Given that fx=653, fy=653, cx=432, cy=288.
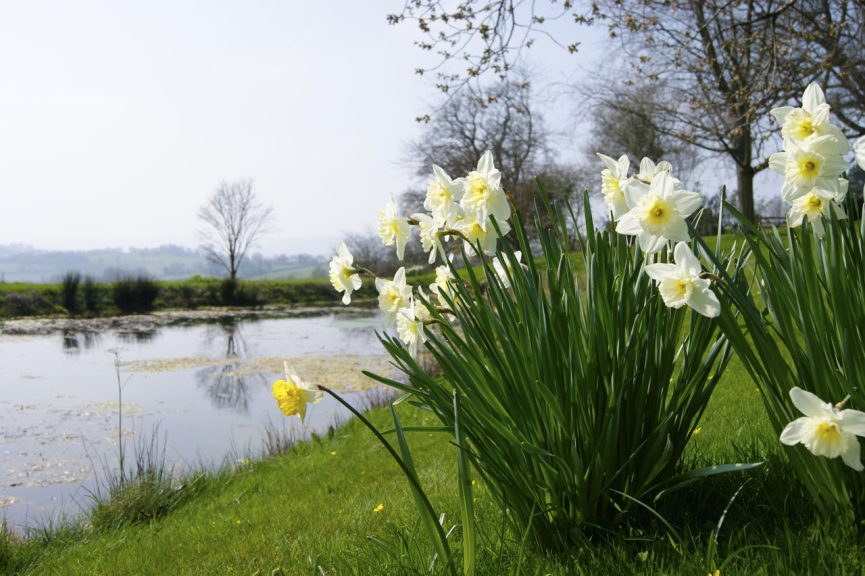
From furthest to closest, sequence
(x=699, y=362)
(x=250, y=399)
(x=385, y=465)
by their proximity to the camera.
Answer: (x=250, y=399), (x=385, y=465), (x=699, y=362)

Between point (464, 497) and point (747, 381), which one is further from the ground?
point (464, 497)

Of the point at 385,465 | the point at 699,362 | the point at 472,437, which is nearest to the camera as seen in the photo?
the point at 472,437

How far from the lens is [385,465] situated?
14.6ft

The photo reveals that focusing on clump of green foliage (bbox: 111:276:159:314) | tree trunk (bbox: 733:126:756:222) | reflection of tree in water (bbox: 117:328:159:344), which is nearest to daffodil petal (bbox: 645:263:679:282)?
tree trunk (bbox: 733:126:756:222)

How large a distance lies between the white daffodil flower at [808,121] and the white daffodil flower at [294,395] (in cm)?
130

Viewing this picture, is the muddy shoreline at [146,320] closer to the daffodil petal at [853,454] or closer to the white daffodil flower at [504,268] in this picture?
the white daffodil flower at [504,268]

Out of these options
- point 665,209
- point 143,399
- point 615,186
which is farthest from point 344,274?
point 143,399

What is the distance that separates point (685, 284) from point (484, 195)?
23.0 inches

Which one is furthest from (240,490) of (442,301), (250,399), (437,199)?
(250,399)

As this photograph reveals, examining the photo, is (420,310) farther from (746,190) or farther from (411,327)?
(746,190)

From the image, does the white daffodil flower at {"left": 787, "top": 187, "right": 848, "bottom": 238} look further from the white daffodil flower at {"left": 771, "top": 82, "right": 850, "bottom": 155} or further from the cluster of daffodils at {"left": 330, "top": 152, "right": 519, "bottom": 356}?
the cluster of daffodils at {"left": 330, "top": 152, "right": 519, "bottom": 356}

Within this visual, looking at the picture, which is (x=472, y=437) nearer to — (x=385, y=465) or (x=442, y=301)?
(x=442, y=301)

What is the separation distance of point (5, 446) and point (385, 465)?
4628 millimetres

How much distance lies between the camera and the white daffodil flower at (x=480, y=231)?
1.87 metres
